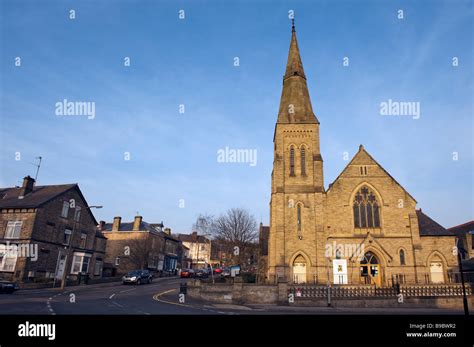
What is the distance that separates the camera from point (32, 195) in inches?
1499

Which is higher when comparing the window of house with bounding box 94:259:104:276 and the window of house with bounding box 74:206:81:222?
the window of house with bounding box 74:206:81:222

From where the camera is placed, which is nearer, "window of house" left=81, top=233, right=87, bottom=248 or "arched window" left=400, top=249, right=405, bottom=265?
"arched window" left=400, top=249, right=405, bottom=265

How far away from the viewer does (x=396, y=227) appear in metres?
30.9

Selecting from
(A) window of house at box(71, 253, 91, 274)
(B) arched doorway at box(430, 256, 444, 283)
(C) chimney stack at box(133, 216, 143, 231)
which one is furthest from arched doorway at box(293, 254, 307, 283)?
(C) chimney stack at box(133, 216, 143, 231)

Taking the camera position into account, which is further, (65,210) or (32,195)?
(65,210)

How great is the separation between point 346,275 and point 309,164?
11628 mm

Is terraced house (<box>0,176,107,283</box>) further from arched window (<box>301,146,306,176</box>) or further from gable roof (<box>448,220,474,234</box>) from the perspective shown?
gable roof (<box>448,220,474,234</box>)

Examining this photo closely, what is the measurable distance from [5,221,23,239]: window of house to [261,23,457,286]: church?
27.7 meters

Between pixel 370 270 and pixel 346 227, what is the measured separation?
4534mm

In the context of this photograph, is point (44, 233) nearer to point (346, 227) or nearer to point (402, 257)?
point (346, 227)

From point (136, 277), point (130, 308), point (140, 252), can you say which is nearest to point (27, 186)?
point (136, 277)

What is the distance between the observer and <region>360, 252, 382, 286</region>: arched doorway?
29739 mm
